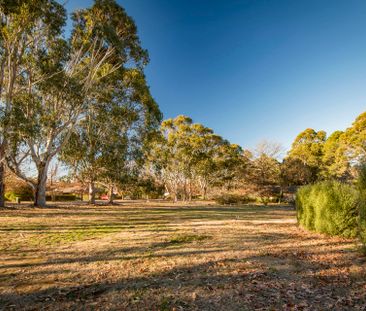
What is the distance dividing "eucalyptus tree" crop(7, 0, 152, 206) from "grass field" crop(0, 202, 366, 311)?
1081 cm

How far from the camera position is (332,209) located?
768 cm

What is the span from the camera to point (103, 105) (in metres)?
19.7

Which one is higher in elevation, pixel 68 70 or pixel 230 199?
pixel 68 70

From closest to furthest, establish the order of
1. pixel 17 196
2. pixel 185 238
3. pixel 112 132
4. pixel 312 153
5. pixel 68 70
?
pixel 185 238 < pixel 68 70 < pixel 112 132 < pixel 17 196 < pixel 312 153

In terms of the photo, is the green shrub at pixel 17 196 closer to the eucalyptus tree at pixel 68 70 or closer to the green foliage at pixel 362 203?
the eucalyptus tree at pixel 68 70

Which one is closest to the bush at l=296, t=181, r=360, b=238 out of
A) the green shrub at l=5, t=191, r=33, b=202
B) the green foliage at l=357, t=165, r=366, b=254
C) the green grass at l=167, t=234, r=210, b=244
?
the green foliage at l=357, t=165, r=366, b=254

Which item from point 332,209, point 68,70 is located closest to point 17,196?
point 68,70

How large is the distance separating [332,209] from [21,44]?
19.0 metres

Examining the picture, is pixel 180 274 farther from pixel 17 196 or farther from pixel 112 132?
pixel 17 196

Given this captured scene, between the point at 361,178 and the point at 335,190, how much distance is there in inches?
104

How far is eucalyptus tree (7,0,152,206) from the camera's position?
1496 cm

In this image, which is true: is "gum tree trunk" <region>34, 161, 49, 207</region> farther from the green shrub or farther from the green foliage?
the green foliage

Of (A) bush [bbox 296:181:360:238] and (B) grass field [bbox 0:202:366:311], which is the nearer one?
(B) grass field [bbox 0:202:366:311]

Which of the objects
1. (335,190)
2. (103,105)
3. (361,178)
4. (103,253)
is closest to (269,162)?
(103,105)
